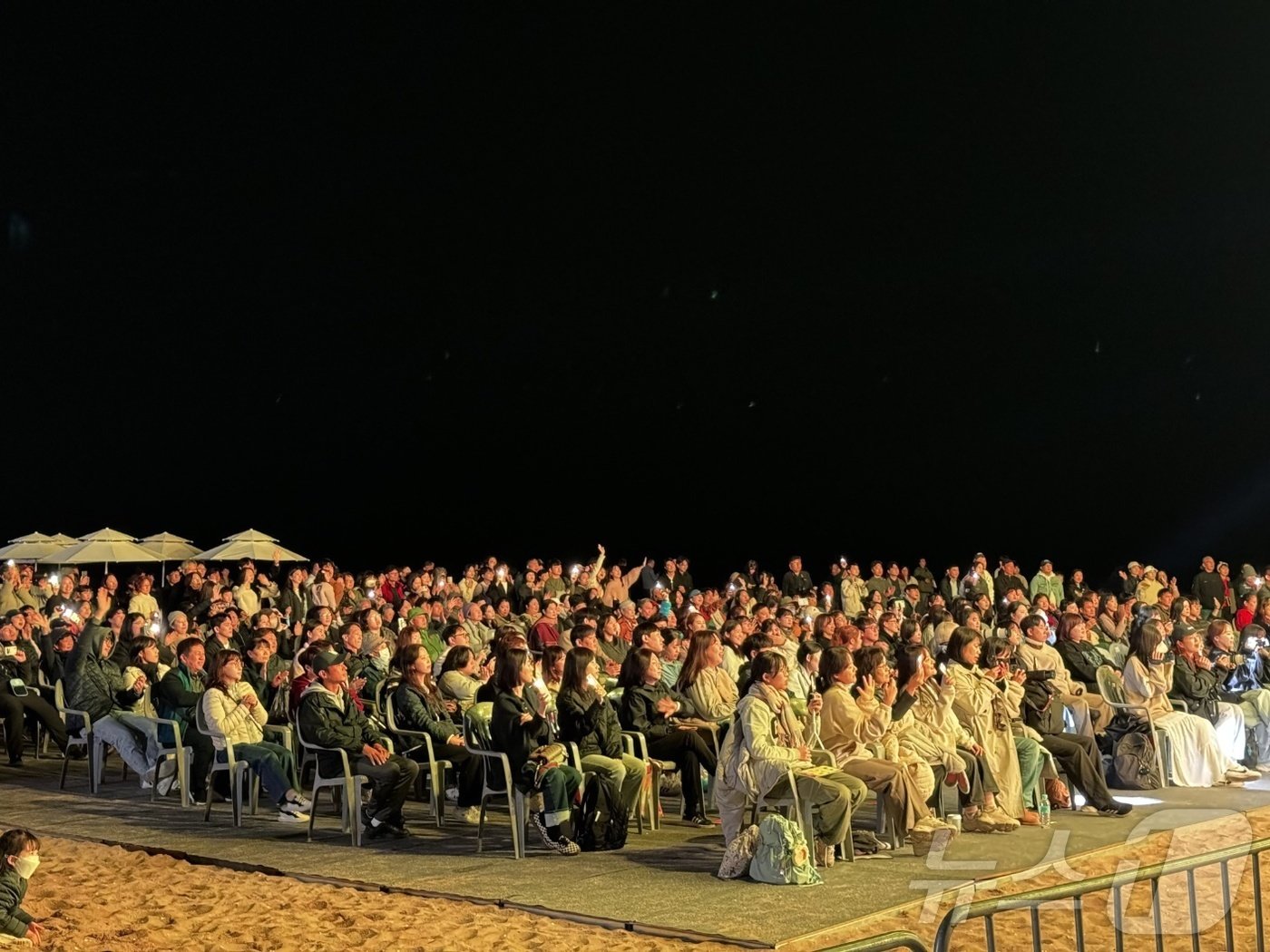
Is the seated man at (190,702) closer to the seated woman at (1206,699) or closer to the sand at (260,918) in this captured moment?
the sand at (260,918)

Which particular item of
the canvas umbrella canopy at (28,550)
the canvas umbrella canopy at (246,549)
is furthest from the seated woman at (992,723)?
the canvas umbrella canopy at (28,550)

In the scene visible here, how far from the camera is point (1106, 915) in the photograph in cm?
615

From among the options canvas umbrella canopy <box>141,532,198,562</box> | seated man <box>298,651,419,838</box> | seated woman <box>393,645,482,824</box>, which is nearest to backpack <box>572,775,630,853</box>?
seated woman <box>393,645,482,824</box>

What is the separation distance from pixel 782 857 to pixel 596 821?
4.02 ft

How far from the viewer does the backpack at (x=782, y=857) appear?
671 cm

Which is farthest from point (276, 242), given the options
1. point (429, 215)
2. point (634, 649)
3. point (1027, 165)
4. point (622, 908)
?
point (622, 908)

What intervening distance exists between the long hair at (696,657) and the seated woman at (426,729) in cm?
139

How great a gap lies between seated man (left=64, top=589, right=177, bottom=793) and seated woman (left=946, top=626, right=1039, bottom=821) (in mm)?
4852

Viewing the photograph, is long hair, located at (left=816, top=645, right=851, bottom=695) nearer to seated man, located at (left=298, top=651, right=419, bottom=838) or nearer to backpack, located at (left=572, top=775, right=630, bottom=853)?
backpack, located at (left=572, top=775, right=630, bottom=853)

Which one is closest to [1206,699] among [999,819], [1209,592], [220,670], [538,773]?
[999,819]

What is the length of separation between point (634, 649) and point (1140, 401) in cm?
2075

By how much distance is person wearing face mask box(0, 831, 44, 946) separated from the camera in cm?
573

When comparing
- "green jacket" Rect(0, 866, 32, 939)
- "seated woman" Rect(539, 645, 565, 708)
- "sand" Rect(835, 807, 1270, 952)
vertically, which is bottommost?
"sand" Rect(835, 807, 1270, 952)

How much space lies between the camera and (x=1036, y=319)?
28875mm
